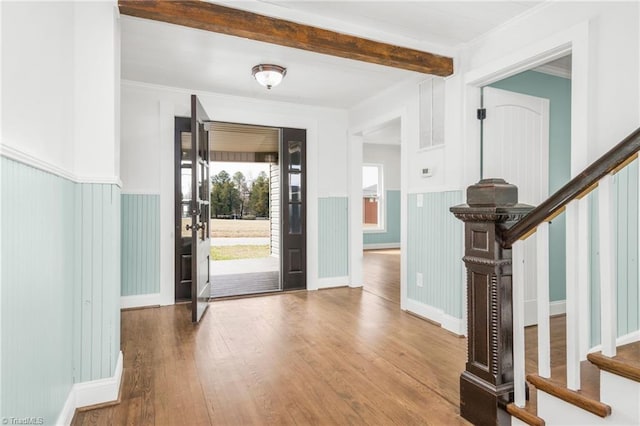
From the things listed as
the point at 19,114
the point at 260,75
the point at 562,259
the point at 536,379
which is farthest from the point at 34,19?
the point at 562,259

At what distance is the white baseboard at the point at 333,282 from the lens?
4.93 m

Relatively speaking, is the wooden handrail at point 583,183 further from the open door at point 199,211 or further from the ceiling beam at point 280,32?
the open door at point 199,211

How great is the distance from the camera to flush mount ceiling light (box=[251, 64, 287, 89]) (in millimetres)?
3379

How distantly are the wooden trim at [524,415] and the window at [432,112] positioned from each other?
7.62 feet

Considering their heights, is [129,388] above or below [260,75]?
below

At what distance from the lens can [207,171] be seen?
13.1 ft

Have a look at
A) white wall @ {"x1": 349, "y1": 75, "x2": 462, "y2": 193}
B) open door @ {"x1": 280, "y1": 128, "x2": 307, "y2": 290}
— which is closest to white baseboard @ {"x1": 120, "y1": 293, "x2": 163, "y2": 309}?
open door @ {"x1": 280, "y1": 128, "x2": 307, "y2": 290}

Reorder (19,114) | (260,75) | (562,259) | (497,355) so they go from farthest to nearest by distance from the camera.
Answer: (562,259) < (260,75) < (497,355) < (19,114)

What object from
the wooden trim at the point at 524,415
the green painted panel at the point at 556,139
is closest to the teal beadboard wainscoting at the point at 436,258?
the green painted panel at the point at 556,139

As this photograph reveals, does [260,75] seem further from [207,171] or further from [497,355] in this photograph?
[497,355]

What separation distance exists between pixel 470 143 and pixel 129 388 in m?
3.10

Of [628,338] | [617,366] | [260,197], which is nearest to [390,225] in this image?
[260,197]

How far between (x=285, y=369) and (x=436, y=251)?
6.08 feet

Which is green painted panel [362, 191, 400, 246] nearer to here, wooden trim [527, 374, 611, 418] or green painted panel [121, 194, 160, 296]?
green painted panel [121, 194, 160, 296]
